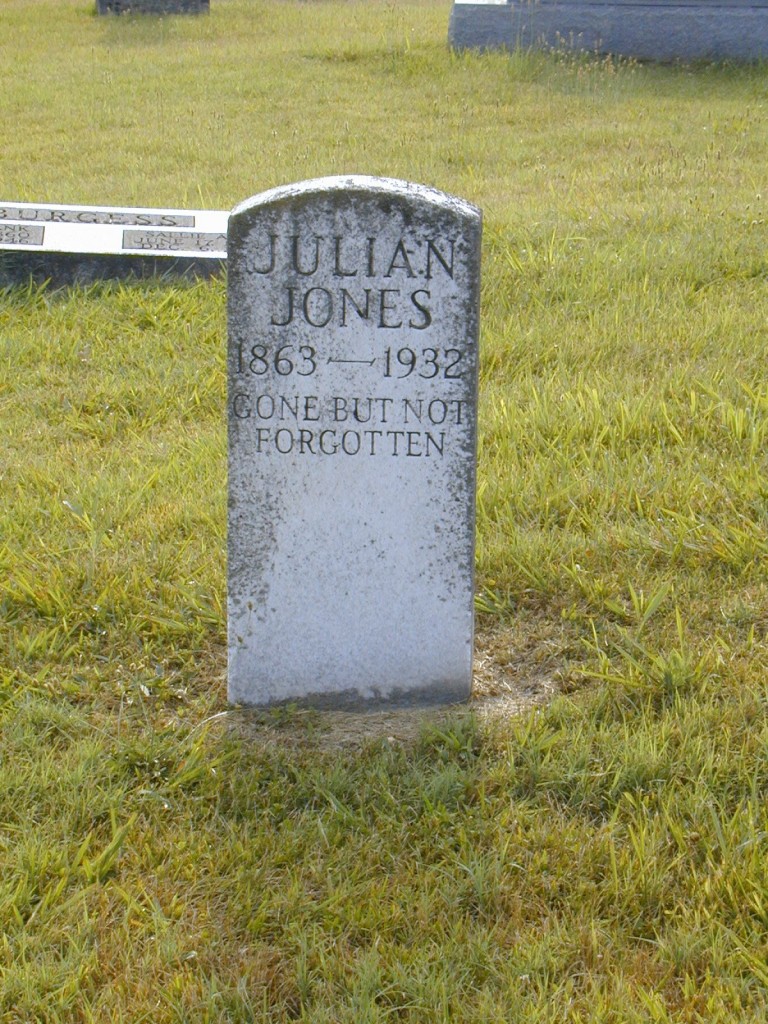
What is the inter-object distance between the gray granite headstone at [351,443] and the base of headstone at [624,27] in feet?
30.4

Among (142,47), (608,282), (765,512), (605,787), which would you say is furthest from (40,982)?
(142,47)

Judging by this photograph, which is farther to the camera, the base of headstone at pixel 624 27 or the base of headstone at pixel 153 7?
the base of headstone at pixel 153 7

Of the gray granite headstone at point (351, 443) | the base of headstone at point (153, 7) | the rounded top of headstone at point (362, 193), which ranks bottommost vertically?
the gray granite headstone at point (351, 443)

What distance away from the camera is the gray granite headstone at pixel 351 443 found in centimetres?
282

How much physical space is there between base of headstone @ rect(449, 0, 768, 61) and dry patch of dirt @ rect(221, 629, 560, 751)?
9.24 meters

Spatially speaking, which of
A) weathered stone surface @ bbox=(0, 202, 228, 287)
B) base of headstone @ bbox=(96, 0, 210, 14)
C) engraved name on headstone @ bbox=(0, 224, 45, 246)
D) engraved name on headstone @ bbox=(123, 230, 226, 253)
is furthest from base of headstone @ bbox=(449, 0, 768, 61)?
engraved name on headstone @ bbox=(0, 224, 45, 246)

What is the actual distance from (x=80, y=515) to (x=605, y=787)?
197cm

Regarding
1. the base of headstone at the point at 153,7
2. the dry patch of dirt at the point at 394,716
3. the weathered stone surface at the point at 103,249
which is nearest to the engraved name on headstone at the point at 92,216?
the weathered stone surface at the point at 103,249

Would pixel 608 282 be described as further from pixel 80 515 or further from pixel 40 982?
pixel 40 982

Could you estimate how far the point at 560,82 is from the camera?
1067 cm

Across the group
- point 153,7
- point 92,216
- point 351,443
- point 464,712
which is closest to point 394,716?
point 464,712

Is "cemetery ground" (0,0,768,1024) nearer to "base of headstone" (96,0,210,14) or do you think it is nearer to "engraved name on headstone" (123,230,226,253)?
"engraved name on headstone" (123,230,226,253)

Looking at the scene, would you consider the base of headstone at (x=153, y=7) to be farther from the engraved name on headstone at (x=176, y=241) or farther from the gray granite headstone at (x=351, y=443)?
the gray granite headstone at (x=351, y=443)

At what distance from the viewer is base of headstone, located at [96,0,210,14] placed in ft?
46.8
